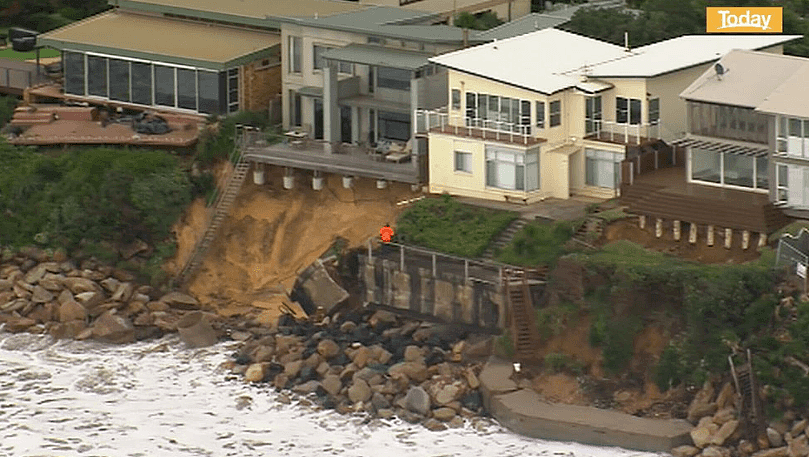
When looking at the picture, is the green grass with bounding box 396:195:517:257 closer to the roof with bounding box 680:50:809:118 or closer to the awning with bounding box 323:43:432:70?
the awning with bounding box 323:43:432:70

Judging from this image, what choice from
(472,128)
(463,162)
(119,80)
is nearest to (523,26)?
(472,128)

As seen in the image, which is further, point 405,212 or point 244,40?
point 244,40

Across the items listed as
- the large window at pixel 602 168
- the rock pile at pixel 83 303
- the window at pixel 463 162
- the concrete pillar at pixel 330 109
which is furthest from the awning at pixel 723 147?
the rock pile at pixel 83 303

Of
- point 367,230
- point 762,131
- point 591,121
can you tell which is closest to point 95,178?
point 367,230

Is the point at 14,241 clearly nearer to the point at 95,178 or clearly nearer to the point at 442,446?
the point at 95,178

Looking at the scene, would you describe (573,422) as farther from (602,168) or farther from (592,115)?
(592,115)
